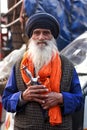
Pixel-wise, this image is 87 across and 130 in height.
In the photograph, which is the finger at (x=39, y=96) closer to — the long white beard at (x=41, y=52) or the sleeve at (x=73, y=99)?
the sleeve at (x=73, y=99)

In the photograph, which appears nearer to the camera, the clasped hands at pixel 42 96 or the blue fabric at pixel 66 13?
the clasped hands at pixel 42 96

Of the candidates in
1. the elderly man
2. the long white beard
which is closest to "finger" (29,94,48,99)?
the elderly man

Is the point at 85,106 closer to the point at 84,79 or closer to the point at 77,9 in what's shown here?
the point at 84,79

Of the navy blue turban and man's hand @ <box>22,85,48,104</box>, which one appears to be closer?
man's hand @ <box>22,85,48,104</box>

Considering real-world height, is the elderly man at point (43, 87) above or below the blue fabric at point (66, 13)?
below

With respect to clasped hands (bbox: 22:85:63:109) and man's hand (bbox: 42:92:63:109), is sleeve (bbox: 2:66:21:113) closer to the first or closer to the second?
clasped hands (bbox: 22:85:63:109)

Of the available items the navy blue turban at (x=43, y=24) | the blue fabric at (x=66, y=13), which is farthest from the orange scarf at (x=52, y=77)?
the blue fabric at (x=66, y=13)

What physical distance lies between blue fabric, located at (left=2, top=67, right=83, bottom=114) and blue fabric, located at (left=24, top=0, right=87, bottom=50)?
3.08 metres

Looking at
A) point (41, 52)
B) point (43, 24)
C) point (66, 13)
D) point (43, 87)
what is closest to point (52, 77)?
point (43, 87)

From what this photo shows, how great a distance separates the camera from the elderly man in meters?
3.93

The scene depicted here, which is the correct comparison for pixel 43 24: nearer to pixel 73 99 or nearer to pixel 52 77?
pixel 52 77

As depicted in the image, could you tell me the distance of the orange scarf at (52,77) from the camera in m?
3.94

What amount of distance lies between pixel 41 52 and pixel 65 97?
46 cm

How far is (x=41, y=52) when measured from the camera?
4.16 metres
